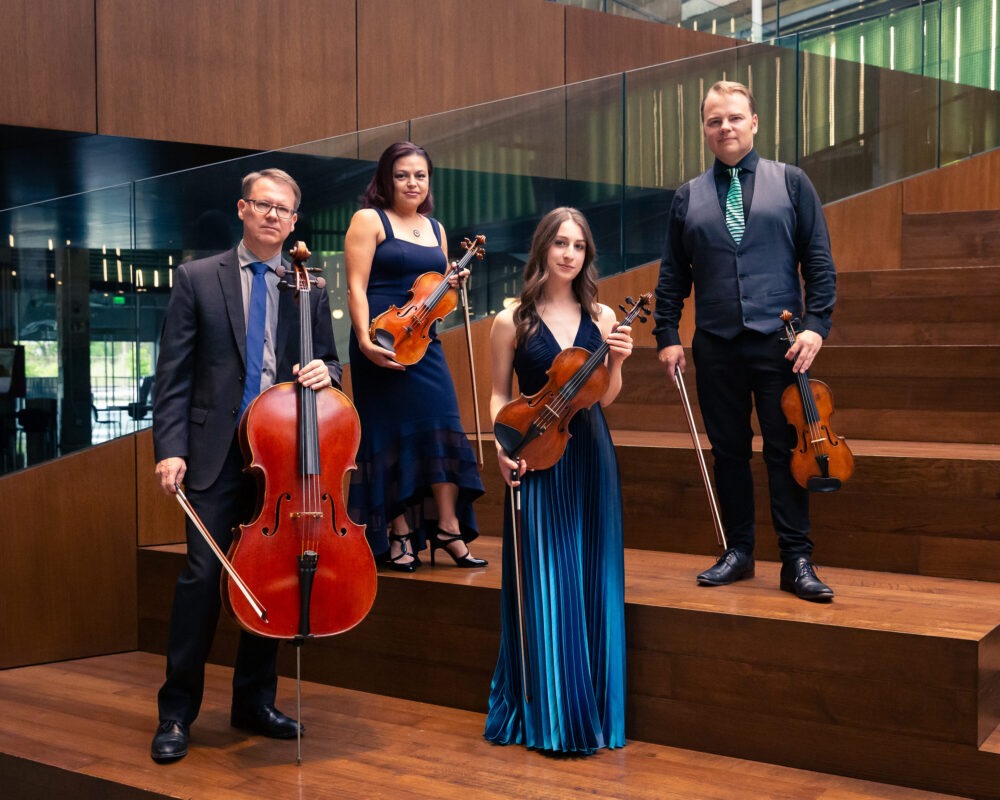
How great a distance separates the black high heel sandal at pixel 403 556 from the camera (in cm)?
320

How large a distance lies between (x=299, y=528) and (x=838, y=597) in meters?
1.34

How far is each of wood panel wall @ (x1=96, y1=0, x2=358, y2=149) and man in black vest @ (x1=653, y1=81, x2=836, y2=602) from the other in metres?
3.45

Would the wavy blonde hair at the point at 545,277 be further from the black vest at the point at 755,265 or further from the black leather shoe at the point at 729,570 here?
the black leather shoe at the point at 729,570

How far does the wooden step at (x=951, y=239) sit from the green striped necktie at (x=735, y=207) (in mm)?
2379

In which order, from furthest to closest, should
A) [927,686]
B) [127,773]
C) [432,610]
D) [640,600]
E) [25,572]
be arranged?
[25,572]
[432,610]
[640,600]
[127,773]
[927,686]

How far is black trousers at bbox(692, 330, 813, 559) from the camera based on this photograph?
2.77 m

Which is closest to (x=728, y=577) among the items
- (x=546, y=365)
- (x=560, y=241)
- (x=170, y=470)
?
(x=546, y=365)

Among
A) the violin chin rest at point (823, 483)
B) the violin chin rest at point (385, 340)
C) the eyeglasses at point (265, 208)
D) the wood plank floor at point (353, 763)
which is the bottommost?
the wood plank floor at point (353, 763)

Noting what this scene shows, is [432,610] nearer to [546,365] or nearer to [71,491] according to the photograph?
[546,365]

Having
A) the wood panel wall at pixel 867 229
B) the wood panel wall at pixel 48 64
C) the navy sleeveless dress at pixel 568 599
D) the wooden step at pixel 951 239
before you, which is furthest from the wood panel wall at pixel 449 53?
the navy sleeveless dress at pixel 568 599

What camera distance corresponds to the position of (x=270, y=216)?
2584 mm

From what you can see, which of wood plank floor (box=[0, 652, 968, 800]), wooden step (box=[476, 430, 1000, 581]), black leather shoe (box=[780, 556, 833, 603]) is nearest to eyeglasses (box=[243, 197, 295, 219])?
wood plank floor (box=[0, 652, 968, 800])

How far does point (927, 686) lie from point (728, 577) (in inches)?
26.0

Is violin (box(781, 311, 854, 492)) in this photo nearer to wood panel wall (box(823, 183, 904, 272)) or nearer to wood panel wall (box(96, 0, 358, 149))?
wood panel wall (box(823, 183, 904, 272))
